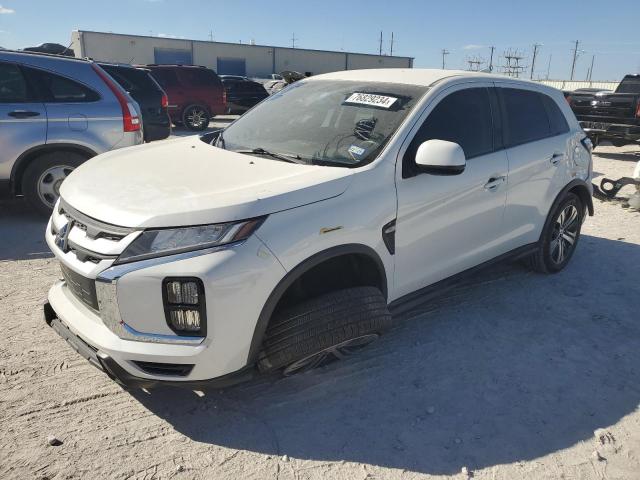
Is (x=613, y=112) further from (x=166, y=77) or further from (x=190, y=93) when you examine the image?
(x=166, y=77)

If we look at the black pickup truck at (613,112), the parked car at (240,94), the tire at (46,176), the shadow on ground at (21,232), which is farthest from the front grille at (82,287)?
the parked car at (240,94)

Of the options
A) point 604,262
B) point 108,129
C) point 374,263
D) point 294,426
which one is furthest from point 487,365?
point 108,129

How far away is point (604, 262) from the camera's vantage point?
17.6ft

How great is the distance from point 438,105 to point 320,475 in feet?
7.65

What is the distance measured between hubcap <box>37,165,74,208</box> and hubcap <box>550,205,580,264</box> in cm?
508

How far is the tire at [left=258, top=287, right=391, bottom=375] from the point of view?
266 cm

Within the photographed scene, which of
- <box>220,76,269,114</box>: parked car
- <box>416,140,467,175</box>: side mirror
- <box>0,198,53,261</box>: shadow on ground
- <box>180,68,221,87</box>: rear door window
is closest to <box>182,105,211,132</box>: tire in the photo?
<box>180,68,221,87</box>: rear door window

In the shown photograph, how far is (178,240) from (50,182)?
4263 millimetres

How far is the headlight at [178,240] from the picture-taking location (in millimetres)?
2350

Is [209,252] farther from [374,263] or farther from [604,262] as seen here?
[604,262]

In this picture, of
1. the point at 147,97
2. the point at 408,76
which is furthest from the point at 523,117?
the point at 147,97

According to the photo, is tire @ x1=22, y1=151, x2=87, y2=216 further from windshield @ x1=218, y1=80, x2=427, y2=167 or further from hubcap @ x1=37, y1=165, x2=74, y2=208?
windshield @ x1=218, y1=80, x2=427, y2=167

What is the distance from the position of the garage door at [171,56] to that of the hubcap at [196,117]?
4026cm

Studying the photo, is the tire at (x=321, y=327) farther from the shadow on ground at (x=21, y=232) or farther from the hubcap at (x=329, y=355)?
the shadow on ground at (x=21, y=232)
